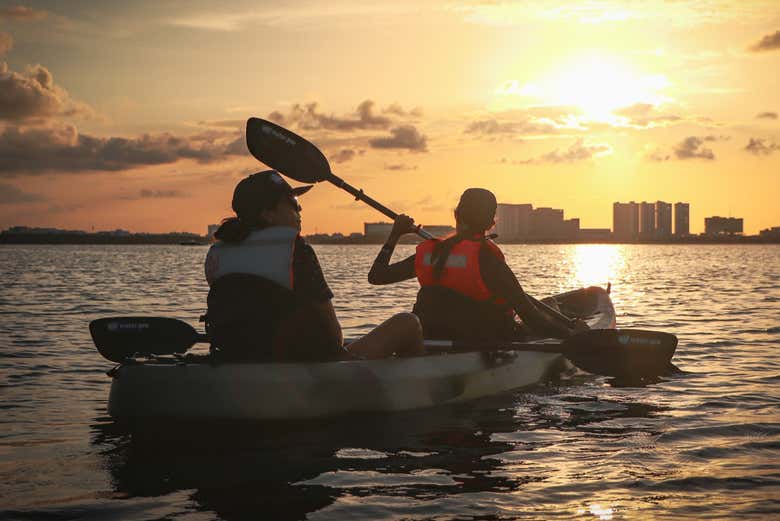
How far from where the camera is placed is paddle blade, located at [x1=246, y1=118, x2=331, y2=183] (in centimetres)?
996

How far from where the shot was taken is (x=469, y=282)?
8.52 meters

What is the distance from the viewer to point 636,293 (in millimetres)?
30625

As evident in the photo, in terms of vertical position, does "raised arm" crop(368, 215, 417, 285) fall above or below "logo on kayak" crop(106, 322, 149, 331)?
above

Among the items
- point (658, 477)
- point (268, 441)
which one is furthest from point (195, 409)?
point (658, 477)

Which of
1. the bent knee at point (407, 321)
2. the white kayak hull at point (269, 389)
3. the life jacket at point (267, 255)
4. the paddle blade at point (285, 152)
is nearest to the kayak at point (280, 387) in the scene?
the white kayak hull at point (269, 389)

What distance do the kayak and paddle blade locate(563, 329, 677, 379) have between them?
55 cm

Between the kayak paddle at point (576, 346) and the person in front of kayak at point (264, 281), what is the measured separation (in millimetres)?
1338

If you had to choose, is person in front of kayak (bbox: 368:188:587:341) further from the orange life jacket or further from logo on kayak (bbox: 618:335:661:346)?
logo on kayak (bbox: 618:335:661:346)

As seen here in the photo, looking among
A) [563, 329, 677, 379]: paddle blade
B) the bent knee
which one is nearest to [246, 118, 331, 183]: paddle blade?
the bent knee

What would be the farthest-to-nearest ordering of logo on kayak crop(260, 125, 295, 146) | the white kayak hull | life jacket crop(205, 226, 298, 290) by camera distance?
1. logo on kayak crop(260, 125, 295, 146)
2. the white kayak hull
3. life jacket crop(205, 226, 298, 290)

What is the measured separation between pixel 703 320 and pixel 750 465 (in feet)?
43.0

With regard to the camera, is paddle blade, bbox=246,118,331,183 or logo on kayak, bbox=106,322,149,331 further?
paddle blade, bbox=246,118,331,183

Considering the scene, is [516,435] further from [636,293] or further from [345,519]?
[636,293]

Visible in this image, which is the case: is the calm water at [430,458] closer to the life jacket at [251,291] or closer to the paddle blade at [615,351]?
the paddle blade at [615,351]
